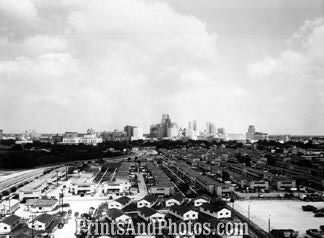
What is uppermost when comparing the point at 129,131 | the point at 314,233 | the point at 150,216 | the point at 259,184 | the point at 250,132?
the point at 250,132

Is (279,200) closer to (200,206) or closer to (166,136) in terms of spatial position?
(200,206)

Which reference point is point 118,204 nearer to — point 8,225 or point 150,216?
point 150,216

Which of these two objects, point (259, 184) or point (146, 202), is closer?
point (146, 202)

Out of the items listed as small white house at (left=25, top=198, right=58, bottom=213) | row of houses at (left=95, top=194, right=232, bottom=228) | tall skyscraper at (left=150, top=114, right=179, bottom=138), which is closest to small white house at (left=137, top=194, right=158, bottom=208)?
row of houses at (left=95, top=194, right=232, bottom=228)

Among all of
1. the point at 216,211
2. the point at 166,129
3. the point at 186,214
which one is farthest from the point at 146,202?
the point at 166,129

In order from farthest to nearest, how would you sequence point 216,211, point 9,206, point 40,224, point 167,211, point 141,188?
point 141,188 → point 9,206 → point 167,211 → point 216,211 → point 40,224

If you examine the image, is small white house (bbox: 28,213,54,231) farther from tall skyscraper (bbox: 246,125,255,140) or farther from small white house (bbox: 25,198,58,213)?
tall skyscraper (bbox: 246,125,255,140)

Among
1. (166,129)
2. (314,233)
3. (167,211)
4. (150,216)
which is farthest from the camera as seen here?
(166,129)

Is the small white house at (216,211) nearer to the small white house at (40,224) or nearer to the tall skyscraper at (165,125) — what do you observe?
the small white house at (40,224)

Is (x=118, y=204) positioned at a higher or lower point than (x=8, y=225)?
higher
